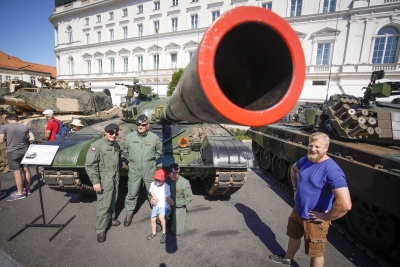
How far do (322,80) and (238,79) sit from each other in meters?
23.8

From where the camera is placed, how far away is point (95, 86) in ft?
108

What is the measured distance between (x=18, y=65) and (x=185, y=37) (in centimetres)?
3692

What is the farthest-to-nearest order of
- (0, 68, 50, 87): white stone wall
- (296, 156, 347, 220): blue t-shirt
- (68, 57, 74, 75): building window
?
(0, 68, 50, 87): white stone wall → (68, 57, 74, 75): building window → (296, 156, 347, 220): blue t-shirt

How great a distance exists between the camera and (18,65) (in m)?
40.2

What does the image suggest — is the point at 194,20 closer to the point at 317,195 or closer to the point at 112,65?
the point at 112,65

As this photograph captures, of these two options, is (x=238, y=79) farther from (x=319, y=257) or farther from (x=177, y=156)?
(x=177, y=156)

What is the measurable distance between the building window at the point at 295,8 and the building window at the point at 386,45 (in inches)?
303

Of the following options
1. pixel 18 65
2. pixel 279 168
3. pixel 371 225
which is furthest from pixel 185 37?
pixel 18 65

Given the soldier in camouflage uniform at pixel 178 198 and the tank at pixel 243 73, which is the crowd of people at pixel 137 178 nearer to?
the soldier in camouflage uniform at pixel 178 198

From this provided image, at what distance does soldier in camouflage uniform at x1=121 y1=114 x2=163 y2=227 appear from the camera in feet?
11.1

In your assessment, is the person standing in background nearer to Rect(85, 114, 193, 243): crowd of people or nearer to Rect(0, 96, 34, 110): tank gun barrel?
Rect(85, 114, 193, 243): crowd of people

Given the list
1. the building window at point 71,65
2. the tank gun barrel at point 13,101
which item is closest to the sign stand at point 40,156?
the tank gun barrel at point 13,101

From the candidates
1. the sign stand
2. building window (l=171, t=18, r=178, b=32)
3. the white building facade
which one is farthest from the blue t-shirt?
building window (l=171, t=18, r=178, b=32)

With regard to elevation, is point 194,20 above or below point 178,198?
above
